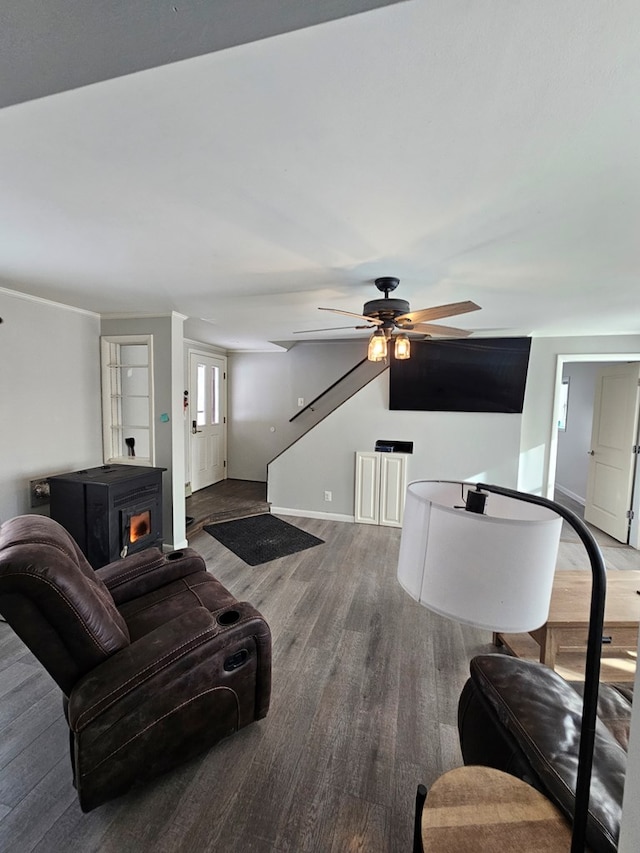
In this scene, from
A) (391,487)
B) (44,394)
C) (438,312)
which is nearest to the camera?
(438,312)

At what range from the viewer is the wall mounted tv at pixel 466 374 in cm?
430

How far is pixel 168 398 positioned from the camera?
11.8ft

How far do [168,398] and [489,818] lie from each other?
351 cm

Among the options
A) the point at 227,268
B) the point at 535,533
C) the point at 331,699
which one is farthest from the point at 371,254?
the point at 331,699

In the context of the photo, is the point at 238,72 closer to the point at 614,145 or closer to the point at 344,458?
the point at 614,145

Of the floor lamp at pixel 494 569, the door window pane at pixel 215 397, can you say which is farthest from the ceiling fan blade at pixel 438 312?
the door window pane at pixel 215 397

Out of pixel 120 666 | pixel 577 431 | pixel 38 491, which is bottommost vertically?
pixel 120 666

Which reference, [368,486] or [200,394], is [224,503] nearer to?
[200,394]

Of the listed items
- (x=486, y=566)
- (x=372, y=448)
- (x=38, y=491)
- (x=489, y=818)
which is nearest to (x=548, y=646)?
(x=489, y=818)

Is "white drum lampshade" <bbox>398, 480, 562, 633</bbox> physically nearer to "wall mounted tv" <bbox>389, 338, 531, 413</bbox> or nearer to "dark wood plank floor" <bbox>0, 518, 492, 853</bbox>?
"dark wood plank floor" <bbox>0, 518, 492, 853</bbox>

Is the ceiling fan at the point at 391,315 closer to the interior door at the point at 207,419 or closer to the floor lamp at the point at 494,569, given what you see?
the floor lamp at the point at 494,569

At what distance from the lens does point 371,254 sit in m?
2.04

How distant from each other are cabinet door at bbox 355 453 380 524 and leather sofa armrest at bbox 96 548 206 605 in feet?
8.66

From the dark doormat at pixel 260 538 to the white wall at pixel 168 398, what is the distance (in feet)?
1.92
